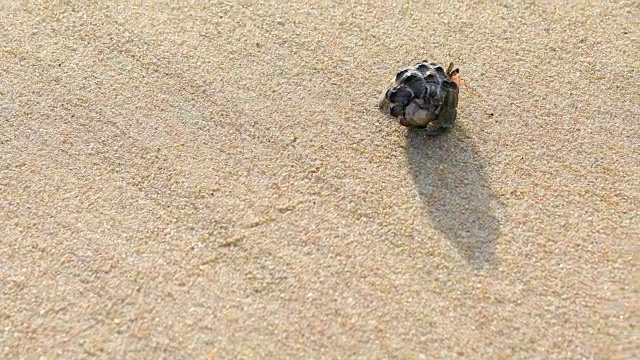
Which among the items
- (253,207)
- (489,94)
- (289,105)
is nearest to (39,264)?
(253,207)

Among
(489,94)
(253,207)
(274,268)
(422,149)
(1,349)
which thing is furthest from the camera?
(489,94)

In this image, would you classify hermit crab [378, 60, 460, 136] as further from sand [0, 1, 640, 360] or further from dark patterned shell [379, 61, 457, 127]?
sand [0, 1, 640, 360]

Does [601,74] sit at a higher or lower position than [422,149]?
Answer: higher

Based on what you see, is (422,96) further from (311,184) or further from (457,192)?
(311,184)

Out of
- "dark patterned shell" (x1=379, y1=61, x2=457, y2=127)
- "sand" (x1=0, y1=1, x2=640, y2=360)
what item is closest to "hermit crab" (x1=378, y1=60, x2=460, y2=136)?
"dark patterned shell" (x1=379, y1=61, x2=457, y2=127)

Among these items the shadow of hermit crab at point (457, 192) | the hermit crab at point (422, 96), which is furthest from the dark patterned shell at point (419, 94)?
the shadow of hermit crab at point (457, 192)

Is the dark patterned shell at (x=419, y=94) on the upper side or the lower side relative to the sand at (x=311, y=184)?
upper

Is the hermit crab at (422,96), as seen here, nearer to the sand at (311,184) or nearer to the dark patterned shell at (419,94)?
the dark patterned shell at (419,94)

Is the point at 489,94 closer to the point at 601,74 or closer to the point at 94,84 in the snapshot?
the point at 601,74
